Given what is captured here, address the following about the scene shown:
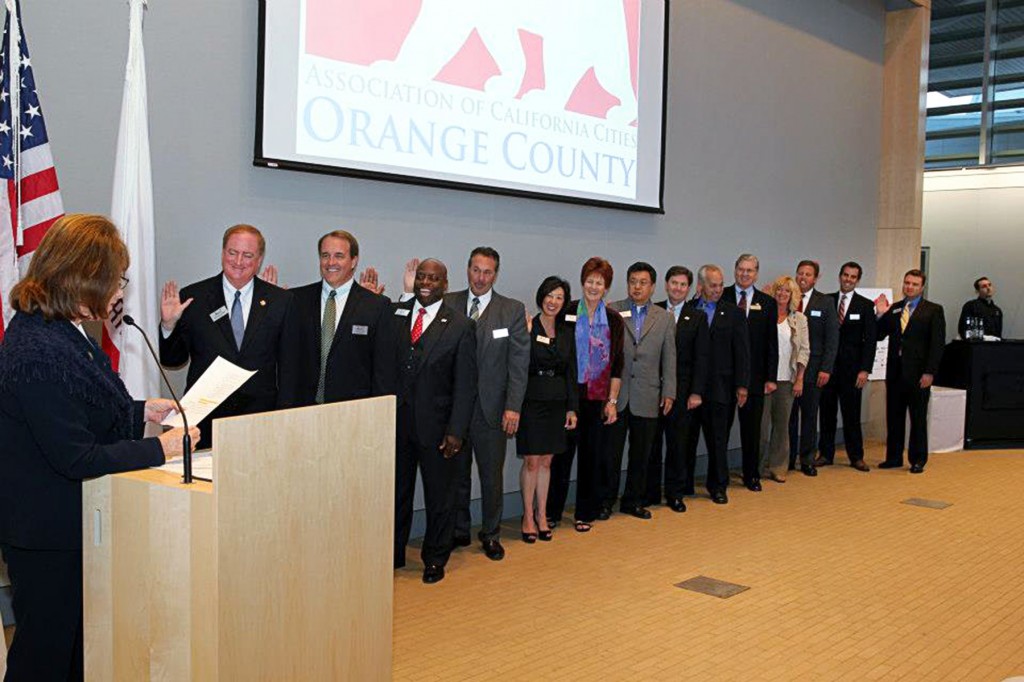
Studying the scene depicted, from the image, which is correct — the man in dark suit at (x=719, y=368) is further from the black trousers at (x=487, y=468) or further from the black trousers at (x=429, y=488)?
the black trousers at (x=429, y=488)

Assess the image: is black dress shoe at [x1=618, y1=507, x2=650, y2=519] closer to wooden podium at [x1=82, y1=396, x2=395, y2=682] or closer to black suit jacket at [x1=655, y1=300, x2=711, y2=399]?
black suit jacket at [x1=655, y1=300, x2=711, y2=399]

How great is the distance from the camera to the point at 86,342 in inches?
88.2

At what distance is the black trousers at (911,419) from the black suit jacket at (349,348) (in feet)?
17.6

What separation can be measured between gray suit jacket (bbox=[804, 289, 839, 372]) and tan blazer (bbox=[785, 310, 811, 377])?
Answer: 20 cm

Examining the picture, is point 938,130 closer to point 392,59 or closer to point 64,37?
point 392,59

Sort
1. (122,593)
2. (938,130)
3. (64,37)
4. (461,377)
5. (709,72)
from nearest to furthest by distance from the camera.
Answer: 1. (122,593)
2. (64,37)
3. (461,377)
4. (709,72)
5. (938,130)

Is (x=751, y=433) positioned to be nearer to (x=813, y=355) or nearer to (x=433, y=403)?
(x=813, y=355)

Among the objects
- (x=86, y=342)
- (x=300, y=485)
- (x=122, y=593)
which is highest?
(x=86, y=342)

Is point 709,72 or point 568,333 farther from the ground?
point 709,72

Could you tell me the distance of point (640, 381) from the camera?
610cm

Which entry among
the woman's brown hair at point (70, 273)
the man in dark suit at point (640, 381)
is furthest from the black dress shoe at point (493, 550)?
the woman's brown hair at point (70, 273)

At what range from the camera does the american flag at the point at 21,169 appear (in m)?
3.47

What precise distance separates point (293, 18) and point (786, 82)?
535cm

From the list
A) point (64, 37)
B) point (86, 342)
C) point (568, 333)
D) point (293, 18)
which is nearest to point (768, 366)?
point (568, 333)
